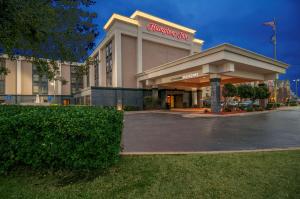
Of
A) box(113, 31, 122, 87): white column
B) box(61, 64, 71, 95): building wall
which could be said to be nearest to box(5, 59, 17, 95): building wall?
box(61, 64, 71, 95): building wall

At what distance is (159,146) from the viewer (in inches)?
271

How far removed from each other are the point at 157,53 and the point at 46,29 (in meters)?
37.4

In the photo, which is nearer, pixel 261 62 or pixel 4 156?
pixel 4 156

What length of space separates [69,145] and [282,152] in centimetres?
618

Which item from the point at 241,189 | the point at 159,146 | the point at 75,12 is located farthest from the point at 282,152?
the point at 75,12

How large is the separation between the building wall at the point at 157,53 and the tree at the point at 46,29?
3279 cm

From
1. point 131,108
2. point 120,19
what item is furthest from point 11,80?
point 131,108

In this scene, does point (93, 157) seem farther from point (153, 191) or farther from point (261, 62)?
point (261, 62)

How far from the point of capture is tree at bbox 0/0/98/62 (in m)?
4.42

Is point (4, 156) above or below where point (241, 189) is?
above

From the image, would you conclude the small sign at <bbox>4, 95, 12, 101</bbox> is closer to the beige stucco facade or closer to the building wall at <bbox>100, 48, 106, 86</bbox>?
the beige stucco facade

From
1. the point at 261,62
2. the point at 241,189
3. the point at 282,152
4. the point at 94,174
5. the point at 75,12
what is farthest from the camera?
the point at 261,62

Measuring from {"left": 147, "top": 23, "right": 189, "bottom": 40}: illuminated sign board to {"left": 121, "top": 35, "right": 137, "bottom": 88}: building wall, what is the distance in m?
4.84

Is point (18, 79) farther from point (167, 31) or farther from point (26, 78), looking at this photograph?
point (167, 31)
